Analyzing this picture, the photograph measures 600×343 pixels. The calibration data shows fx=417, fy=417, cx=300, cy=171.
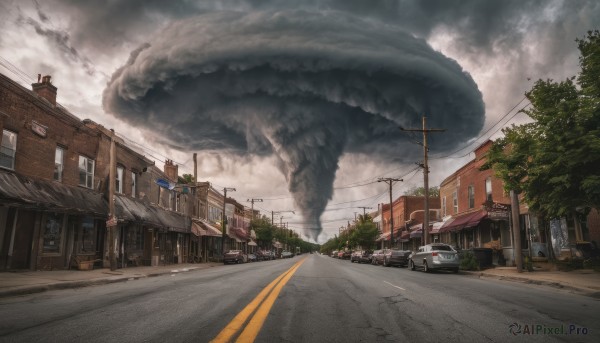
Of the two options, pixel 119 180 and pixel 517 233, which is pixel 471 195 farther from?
pixel 119 180

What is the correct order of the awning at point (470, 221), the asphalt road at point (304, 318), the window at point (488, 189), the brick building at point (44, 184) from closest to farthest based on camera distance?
the asphalt road at point (304, 318), the brick building at point (44, 184), the awning at point (470, 221), the window at point (488, 189)

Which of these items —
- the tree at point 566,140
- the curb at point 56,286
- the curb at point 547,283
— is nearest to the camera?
the curb at point 56,286

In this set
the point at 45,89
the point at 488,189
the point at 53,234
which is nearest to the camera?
the point at 53,234

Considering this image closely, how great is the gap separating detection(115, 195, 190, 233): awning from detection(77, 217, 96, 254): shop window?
4.85 feet

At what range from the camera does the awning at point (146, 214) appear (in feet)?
80.9

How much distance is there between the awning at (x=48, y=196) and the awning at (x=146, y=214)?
1.53m

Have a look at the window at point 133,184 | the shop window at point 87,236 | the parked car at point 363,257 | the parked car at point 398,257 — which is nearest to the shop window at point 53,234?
the shop window at point 87,236

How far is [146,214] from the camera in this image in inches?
1117

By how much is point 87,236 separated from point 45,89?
26.6 ft

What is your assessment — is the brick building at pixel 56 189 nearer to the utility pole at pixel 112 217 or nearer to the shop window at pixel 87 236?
the shop window at pixel 87 236

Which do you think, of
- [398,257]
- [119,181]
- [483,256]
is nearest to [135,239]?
[119,181]

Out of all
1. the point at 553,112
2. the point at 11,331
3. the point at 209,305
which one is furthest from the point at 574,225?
the point at 11,331

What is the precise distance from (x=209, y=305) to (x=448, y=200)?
35005mm

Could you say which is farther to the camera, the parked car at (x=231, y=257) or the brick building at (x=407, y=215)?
the brick building at (x=407, y=215)
